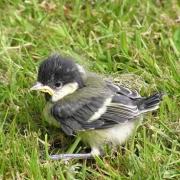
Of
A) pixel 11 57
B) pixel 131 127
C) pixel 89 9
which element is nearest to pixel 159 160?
pixel 131 127

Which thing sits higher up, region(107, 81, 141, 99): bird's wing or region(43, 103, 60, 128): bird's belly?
region(107, 81, 141, 99): bird's wing

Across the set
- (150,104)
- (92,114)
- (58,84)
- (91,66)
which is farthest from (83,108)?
(91,66)

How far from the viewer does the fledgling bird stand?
2.85 m

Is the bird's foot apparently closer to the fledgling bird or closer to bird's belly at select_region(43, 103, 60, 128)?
the fledgling bird

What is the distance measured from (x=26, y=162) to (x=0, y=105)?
536 millimetres

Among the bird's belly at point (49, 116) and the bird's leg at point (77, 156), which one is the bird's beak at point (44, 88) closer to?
the bird's belly at point (49, 116)

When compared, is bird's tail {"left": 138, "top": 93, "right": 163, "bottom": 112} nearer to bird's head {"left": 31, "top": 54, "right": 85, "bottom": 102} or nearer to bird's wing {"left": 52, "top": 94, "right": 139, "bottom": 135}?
bird's wing {"left": 52, "top": 94, "right": 139, "bottom": 135}

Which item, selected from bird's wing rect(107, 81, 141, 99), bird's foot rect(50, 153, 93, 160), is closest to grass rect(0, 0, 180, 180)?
bird's foot rect(50, 153, 93, 160)

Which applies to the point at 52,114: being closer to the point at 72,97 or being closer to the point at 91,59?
the point at 72,97

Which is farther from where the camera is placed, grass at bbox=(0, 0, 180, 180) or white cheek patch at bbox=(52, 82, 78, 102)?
white cheek patch at bbox=(52, 82, 78, 102)

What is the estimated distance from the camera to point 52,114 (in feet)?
9.45

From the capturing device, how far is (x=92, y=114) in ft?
9.36

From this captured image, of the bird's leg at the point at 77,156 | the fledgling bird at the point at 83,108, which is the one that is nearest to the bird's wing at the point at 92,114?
the fledgling bird at the point at 83,108

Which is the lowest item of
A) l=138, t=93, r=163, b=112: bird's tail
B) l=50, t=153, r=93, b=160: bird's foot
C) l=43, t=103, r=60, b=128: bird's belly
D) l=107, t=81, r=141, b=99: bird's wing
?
l=50, t=153, r=93, b=160: bird's foot
